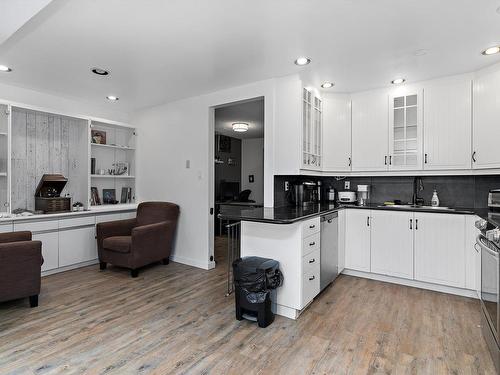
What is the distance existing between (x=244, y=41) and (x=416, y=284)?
3211mm

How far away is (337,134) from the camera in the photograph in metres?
3.96

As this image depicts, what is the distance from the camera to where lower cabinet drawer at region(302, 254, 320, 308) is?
258 centimetres

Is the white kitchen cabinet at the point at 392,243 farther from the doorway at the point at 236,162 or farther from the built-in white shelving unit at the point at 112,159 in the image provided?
the built-in white shelving unit at the point at 112,159

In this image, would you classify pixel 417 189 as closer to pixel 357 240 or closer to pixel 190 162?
pixel 357 240

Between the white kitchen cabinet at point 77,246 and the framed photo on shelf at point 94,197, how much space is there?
1.72 ft

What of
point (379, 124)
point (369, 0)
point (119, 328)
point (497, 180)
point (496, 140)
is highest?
point (369, 0)

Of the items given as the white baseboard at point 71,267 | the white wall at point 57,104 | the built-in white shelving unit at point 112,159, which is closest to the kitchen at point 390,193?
the white baseboard at point 71,267

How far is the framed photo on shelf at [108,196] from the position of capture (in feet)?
15.4

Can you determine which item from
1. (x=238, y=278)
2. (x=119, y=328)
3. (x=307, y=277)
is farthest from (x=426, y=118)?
(x=119, y=328)

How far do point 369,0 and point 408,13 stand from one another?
1.24 feet

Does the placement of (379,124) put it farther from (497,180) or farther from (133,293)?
(133,293)

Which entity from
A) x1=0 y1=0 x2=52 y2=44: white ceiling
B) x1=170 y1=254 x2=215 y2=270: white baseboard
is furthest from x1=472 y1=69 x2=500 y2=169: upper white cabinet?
x1=0 y1=0 x2=52 y2=44: white ceiling

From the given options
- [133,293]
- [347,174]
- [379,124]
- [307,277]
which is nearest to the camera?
[307,277]

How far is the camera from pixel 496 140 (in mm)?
2949
